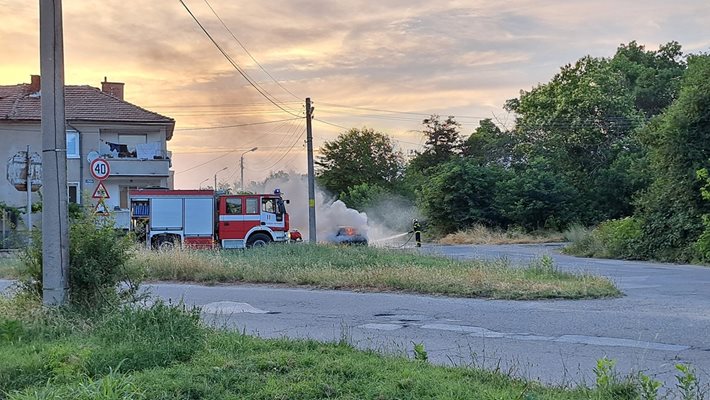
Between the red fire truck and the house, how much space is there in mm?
8473

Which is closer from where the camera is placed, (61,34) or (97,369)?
(97,369)

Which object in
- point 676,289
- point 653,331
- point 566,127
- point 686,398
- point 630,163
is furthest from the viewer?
point 566,127

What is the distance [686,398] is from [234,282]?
13.2 m

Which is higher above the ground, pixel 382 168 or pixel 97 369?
pixel 382 168

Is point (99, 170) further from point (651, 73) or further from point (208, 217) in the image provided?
point (651, 73)

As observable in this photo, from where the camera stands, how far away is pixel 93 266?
885cm

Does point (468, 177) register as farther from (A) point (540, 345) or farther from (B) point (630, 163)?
(A) point (540, 345)

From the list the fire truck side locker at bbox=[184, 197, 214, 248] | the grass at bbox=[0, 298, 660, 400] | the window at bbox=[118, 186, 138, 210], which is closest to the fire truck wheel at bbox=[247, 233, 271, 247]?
the fire truck side locker at bbox=[184, 197, 214, 248]

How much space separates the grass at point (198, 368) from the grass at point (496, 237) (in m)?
38.3

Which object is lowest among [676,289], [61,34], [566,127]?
[676,289]

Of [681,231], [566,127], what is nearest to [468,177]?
[566,127]

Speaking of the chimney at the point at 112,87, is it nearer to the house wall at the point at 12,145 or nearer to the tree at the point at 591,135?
the house wall at the point at 12,145

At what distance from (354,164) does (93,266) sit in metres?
64.2

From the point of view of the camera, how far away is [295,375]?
568 cm
